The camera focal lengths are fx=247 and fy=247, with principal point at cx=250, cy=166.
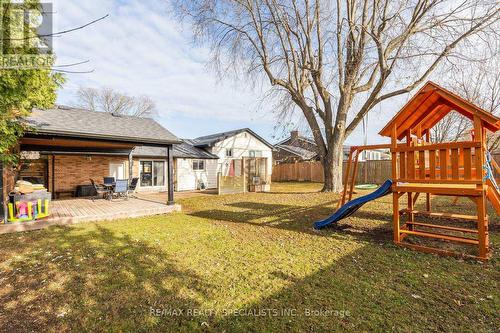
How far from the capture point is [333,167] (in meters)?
13.5

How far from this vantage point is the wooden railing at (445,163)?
15.0 feet

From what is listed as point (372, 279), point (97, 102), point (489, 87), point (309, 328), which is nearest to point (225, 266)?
point (309, 328)

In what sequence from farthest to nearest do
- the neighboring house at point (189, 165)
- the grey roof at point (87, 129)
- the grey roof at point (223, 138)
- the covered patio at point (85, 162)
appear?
the grey roof at point (223, 138) → the neighboring house at point (189, 165) → the covered patio at point (85, 162) → the grey roof at point (87, 129)

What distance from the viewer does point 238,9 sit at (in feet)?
41.3

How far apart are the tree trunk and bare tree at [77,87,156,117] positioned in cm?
3104

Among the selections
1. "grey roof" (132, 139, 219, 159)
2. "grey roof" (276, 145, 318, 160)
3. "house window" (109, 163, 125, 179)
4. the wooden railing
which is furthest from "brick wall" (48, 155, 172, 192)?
"grey roof" (276, 145, 318, 160)

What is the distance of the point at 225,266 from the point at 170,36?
10809 millimetres

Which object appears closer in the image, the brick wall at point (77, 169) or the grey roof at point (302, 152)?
the brick wall at point (77, 169)

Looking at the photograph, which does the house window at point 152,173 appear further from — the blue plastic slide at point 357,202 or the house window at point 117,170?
the blue plastic slide at point 357,202

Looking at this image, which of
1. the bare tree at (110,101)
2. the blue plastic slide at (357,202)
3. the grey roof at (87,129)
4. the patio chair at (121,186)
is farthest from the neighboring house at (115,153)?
the bare tree at (110,101)

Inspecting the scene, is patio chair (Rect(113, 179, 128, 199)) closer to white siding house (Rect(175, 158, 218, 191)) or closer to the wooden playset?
white siding house (Rect(175, 158, 218, 191))

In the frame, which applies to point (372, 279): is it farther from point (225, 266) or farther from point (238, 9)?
point (238, 9)

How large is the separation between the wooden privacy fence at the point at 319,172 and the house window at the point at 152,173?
14633 millimetres

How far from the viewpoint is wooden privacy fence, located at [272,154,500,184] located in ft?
68.7
